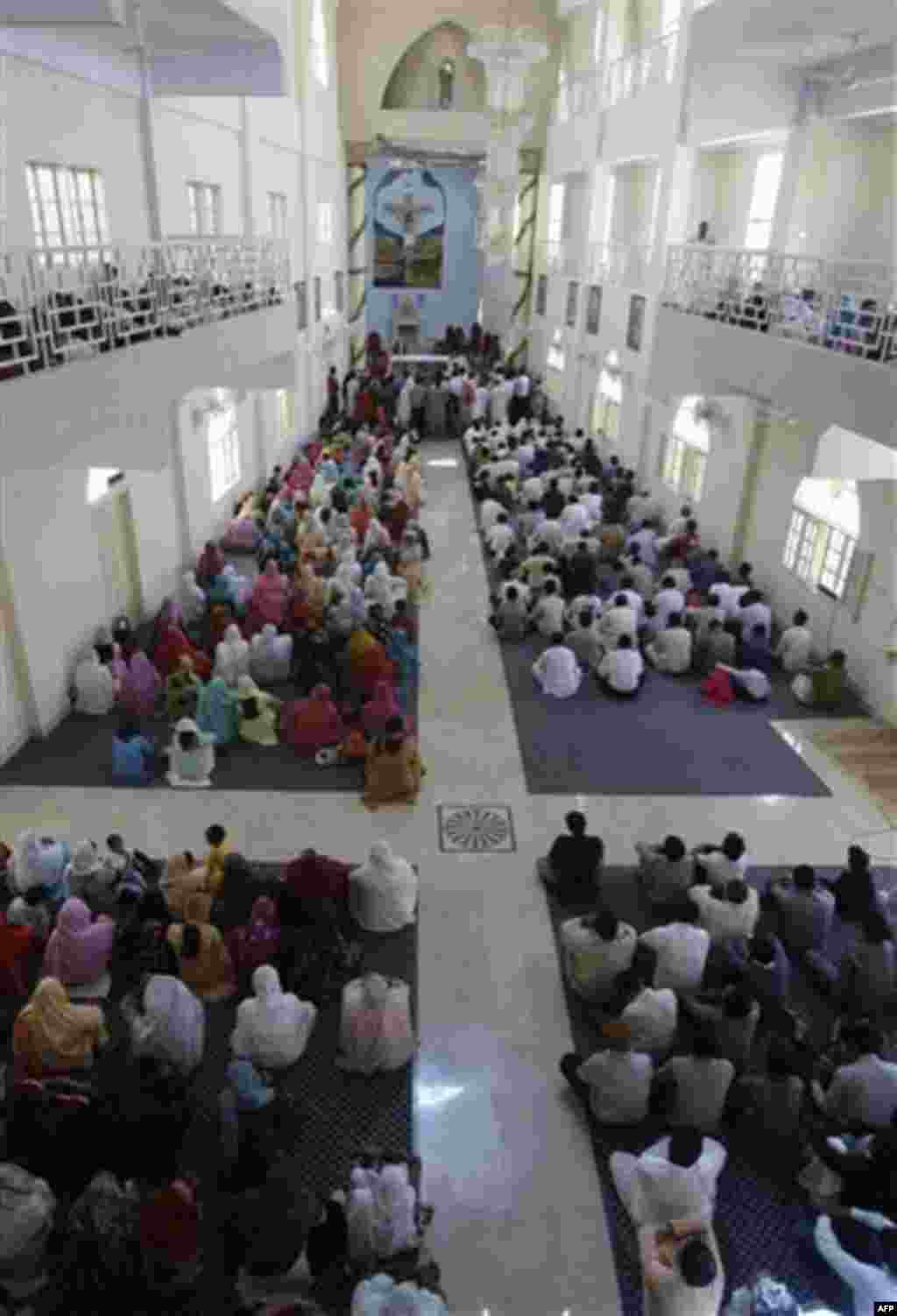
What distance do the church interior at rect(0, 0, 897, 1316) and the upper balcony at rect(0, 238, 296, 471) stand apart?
53 mm

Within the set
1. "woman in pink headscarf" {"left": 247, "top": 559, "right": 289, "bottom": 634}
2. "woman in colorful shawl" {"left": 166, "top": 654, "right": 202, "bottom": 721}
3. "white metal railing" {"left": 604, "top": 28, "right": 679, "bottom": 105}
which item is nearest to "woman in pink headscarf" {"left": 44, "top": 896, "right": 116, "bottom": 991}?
"woman in colorful shawl" {"left": 166, "top": 654, "right": 202, "bottom": 721}

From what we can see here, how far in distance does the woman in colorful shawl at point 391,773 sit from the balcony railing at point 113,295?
3835mm

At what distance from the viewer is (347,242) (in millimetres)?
25578

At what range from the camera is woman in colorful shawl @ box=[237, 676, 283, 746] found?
8.91 m

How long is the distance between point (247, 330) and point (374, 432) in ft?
29.4

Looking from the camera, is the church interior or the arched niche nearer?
the church interior

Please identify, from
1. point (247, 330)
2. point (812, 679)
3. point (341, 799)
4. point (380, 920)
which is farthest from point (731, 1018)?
point (247, 330)

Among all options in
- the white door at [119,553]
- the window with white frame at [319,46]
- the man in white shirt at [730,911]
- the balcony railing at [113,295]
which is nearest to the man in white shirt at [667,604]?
the man in white shirt at [730,911]

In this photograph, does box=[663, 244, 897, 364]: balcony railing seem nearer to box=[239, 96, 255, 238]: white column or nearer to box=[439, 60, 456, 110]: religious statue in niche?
box=[239, 96, 255, 238]: white column

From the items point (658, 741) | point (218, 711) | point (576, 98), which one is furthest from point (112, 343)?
point (576, 98)

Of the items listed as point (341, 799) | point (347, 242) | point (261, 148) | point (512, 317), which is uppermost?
point (261, 148)

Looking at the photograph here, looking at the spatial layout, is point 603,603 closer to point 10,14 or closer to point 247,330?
point 247,330

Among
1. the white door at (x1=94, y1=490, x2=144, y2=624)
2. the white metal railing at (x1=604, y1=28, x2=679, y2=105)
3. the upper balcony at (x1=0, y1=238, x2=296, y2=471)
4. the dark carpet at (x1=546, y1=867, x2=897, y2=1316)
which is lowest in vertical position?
the dark carpet at (x1=546, y1=867, x2=897, y2=1316)

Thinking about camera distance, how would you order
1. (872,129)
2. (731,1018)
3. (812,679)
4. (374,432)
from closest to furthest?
1. (731,1018)
2. (812,679)
3. (872,129)
4. (374,432)
